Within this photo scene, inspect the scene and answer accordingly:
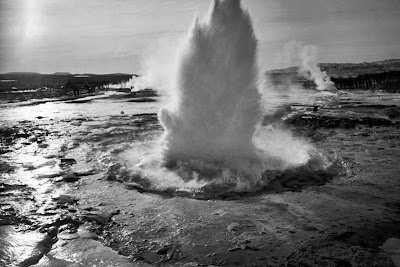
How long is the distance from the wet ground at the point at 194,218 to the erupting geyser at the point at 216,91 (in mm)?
1723

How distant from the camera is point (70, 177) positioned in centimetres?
836

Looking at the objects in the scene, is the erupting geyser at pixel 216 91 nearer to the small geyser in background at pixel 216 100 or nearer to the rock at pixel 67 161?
the small geyser in background at pixel 216 100

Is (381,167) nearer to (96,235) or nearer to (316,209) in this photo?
(316,209)

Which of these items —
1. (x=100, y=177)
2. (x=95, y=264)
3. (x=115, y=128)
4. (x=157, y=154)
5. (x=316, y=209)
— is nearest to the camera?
(x=95, y=264)

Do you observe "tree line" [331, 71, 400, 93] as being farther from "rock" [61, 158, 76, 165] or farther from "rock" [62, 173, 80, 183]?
"rock" [62, 173, 80, 183]

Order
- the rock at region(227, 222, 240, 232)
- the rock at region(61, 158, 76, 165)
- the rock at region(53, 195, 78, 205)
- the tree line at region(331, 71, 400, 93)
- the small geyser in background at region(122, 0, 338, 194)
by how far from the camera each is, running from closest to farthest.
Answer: the rock at region(227, 222, 240, 232)
the rock at region(53, 195, 78, 205)
the small geyser in background at region(122, 0, 338, 194)
the rock at region(61, 158, 76, 165)
the tree line at region(331, 71, 400, 93)

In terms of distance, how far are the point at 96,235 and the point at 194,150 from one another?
4.19m

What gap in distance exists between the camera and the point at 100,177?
27.5 ft

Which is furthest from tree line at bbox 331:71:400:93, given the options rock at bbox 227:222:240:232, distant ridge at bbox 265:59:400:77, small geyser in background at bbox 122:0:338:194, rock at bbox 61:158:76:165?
rock at bbox 227:222:240:232

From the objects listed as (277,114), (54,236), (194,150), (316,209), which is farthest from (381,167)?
(277,114)

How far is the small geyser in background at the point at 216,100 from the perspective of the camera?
890 centimetres

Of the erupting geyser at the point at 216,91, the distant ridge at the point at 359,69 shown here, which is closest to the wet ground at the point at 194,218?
the erupting geyser at the point at 216,91

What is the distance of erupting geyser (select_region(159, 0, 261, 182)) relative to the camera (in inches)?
351

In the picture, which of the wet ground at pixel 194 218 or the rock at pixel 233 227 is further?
the rock at pixel 233 227
